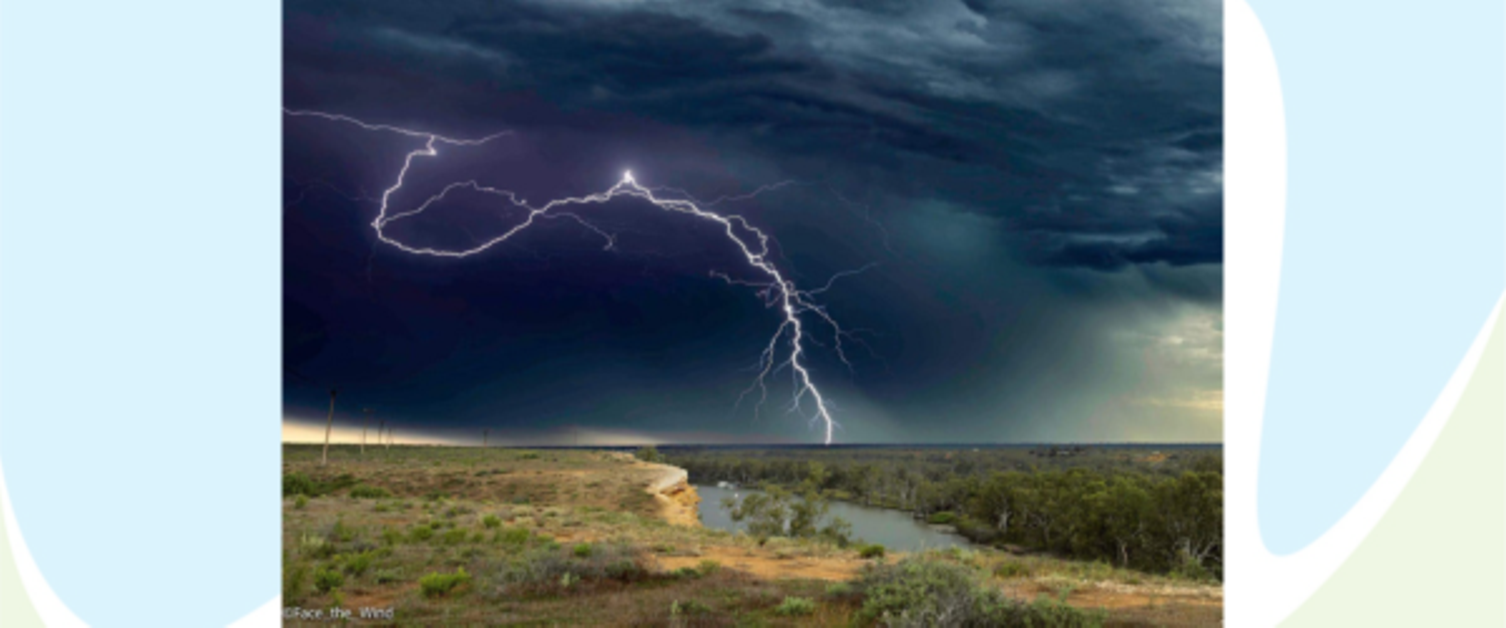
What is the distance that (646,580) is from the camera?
9.52 metres

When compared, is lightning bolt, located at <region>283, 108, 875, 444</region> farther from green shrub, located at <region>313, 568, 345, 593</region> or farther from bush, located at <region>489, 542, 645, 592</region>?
green shrub, located at <region>313, 568, 345, 593</region>

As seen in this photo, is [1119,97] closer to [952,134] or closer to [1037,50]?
[1037,50]

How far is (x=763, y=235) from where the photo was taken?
11781mm

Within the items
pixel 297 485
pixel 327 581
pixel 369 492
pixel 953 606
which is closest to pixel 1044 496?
pixel 369 492

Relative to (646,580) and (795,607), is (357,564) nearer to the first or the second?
(646,580)

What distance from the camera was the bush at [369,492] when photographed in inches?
766

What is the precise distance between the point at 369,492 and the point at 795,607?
16.3m

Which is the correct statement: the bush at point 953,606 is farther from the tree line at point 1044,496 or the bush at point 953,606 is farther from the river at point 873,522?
the river at point 873,522

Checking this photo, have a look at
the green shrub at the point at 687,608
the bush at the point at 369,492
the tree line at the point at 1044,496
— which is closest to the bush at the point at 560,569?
the green shrub at the point at 687,608

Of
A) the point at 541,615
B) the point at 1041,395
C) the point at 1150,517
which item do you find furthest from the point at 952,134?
the point at 1150,517

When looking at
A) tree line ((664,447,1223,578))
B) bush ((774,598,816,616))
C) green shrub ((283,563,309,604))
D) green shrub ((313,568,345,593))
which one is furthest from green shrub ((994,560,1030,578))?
green shrub ((283,563,309,604))

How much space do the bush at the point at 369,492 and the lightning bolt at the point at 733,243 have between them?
36.9 ft
